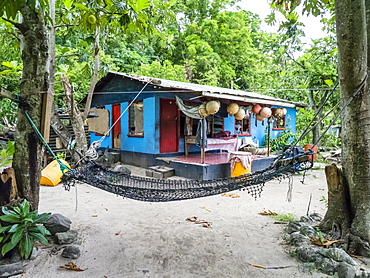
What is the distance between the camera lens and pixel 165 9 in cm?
409

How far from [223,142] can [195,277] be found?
14.3 feet

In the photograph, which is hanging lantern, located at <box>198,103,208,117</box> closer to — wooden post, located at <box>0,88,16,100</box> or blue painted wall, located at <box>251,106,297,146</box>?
wooden post, located at <box>0,88,16,100</box>

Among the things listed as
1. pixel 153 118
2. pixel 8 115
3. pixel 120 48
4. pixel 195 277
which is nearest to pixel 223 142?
pixel 153 118

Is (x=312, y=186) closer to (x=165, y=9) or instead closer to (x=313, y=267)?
(x=313, y=267)

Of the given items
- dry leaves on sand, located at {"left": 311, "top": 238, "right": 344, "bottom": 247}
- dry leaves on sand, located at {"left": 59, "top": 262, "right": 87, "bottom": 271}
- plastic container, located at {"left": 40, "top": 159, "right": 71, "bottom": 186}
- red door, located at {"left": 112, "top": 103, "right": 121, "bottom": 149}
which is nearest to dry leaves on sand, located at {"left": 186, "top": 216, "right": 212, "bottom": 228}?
dry leaves on sand, located at {"left": 311, "top": 238, "right": 344, "bottom": 247}

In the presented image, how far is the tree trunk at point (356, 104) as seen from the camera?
227cm

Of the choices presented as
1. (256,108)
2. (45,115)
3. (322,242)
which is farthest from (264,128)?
(45,115)

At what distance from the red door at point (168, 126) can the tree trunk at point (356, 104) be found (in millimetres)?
4503

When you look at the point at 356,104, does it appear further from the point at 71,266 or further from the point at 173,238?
the point at 71,266

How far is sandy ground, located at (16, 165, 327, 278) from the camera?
207 centimetres

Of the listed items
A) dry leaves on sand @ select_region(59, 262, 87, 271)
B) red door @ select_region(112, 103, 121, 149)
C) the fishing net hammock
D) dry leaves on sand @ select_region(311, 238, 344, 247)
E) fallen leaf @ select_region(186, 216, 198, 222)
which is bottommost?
fallen leaf @ select_region(186, 216, 198, 222)

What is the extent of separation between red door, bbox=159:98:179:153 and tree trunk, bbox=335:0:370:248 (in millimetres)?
4503

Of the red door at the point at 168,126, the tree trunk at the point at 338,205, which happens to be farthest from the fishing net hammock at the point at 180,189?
the red door at the point at 168,126

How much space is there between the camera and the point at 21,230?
2053 millimetres
